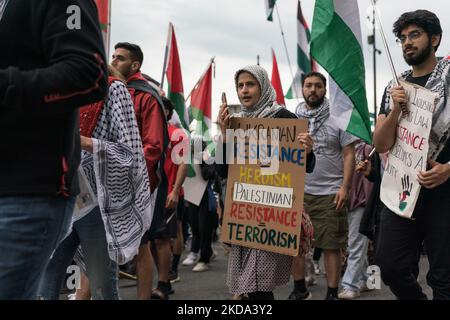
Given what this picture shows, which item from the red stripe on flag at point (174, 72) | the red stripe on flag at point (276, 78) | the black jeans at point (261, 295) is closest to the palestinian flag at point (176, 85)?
the red stripe on flag at point (174, 72)

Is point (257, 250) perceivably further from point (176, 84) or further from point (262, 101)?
point (176, 84)

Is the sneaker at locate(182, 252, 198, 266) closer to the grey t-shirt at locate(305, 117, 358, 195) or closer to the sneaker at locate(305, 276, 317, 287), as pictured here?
the sneaker at locate(305, 276, 317, 287)

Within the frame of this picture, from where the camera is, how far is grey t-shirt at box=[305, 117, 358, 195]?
6.17 meters

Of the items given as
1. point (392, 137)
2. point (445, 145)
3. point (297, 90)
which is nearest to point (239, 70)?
point (392, 137)

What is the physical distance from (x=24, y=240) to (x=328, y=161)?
14.8ft

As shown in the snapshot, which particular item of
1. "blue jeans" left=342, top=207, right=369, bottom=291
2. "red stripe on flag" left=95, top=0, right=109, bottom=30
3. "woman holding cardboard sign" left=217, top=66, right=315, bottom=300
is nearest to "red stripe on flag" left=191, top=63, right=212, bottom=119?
"blue jeans" left=342, top=207, right=369, bottom=291

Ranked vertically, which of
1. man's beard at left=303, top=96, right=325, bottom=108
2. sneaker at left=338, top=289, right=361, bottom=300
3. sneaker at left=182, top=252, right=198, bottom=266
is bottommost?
sneaker at left=182, top=252, right=198, bottom=266

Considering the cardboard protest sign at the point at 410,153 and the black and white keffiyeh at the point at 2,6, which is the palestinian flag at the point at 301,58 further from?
the black and white keffiyeh at the point at 2,6

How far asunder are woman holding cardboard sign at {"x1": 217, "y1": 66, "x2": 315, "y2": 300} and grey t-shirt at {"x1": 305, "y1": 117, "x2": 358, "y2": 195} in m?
1.41

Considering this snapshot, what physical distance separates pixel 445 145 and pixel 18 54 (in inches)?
102

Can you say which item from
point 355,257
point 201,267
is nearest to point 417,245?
point 355,257

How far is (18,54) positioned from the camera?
197 centimetres

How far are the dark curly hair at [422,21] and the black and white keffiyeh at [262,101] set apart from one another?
44.6 inches
